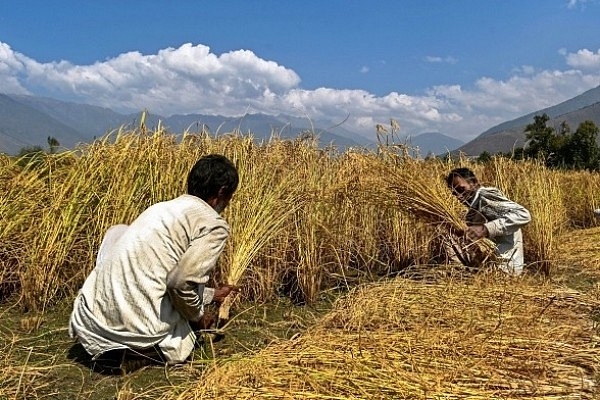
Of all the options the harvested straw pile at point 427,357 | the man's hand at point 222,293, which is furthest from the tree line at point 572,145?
the man's hand at point 222,293

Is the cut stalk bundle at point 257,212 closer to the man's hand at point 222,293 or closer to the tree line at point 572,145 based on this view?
the man's hand at point 222,293

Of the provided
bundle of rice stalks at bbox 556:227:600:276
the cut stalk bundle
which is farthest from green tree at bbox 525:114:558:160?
the cut stalk bundle

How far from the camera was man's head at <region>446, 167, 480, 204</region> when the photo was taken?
15.2 feet

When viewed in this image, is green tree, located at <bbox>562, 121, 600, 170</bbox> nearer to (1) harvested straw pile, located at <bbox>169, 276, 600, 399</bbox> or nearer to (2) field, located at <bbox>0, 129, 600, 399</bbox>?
(2) field, located at <bbox>0, 129, 600, 399</bbox>

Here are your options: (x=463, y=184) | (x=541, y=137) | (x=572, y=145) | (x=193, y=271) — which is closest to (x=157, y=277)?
(x=193, y=271)

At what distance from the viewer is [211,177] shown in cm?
290

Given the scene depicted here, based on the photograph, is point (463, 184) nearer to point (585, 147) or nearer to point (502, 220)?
point (502, 220)

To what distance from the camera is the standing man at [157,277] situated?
2.78m

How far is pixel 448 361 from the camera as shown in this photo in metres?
2.60

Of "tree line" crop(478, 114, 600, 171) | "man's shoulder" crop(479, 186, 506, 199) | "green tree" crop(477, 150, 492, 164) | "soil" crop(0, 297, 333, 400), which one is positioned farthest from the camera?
"tree line" crop(478, 114, 600, 171)

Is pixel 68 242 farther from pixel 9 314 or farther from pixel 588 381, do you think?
pixel 588 381

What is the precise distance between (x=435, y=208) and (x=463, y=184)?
456 millimetres

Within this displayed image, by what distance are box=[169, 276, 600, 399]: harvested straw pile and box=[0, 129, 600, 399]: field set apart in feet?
0.04

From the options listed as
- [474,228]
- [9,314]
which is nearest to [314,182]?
[474,228]
